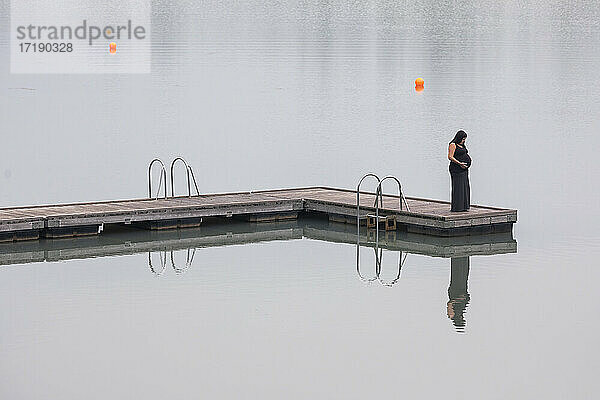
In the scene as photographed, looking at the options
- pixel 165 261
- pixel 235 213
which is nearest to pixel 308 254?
pixel 165 261

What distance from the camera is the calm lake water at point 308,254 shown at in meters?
12.0

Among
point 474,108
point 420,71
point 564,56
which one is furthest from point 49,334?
point 564,56

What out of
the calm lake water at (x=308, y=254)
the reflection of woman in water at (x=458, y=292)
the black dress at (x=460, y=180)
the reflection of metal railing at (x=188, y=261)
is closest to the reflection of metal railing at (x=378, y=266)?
the calm lake water at (x=308, y=254)

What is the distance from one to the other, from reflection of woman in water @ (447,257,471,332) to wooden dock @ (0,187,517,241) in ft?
4.88

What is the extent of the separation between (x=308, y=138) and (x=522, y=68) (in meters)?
22.9

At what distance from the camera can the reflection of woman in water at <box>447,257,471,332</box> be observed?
46.6 ft

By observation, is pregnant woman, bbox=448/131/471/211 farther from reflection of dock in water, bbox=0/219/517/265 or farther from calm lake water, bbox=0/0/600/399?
calm lake water, bbox=0/0/600/399

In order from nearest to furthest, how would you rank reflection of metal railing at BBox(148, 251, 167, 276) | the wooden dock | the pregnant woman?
1. reflection of metal railing at BBox(148, 251, 167, 276)
2. the wooden dock
3. the pregnant woman

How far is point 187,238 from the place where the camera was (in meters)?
18.8

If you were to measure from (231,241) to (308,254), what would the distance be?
1.33m

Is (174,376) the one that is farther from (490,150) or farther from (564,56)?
(564,56)

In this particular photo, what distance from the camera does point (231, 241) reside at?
18656 mm

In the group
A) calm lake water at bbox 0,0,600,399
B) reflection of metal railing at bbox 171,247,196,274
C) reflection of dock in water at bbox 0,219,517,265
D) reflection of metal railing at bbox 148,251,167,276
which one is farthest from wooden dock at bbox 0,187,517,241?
reflection of metal railing at bbox 171,247,196,274

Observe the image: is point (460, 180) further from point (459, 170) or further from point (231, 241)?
point (231, 241)
